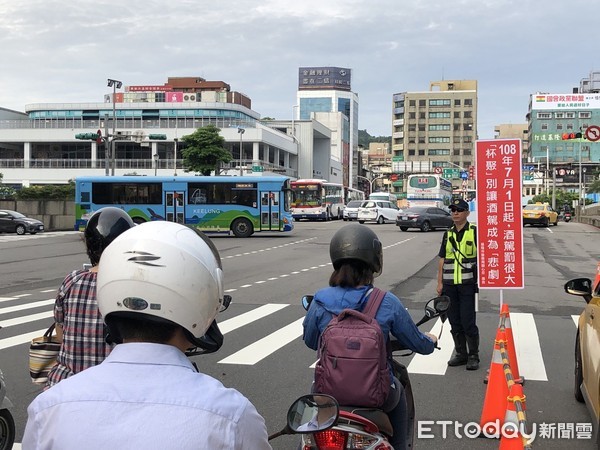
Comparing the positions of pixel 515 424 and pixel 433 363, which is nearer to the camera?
pixel 515 424

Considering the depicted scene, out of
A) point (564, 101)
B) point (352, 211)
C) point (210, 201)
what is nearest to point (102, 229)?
point (210, 201)

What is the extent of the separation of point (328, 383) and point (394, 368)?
55 centimetres

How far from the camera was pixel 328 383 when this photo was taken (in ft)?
9.96

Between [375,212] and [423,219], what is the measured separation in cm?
1198

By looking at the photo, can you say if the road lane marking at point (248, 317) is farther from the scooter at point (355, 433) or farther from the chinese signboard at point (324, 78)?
the chinese signboard at point (324, 78)

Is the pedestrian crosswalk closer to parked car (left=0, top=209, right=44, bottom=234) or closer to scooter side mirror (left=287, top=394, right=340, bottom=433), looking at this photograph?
scooter side mirror (left=287, top=394, right=340, bottom=433)

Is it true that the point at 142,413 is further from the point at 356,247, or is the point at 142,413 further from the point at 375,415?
the point at 356,247

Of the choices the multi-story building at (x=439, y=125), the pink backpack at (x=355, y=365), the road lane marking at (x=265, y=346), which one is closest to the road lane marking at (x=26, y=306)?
the road lane marking at (x=265, y=346)

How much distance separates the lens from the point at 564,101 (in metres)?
128

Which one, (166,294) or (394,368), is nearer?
(166,294)

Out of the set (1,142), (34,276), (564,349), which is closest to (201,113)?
(1,142)

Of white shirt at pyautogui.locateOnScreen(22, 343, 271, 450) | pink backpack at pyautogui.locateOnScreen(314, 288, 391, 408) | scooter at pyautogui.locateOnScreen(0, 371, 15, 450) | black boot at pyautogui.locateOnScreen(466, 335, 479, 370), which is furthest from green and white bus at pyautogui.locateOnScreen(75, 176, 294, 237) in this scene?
white shirt at pyautogui.locateOnScreen(22, 343, 271, 450)

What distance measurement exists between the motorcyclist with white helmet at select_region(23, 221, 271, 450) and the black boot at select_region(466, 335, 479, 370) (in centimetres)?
596

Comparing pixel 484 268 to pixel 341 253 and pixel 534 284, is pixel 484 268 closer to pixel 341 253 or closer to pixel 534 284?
pixel 341 253
